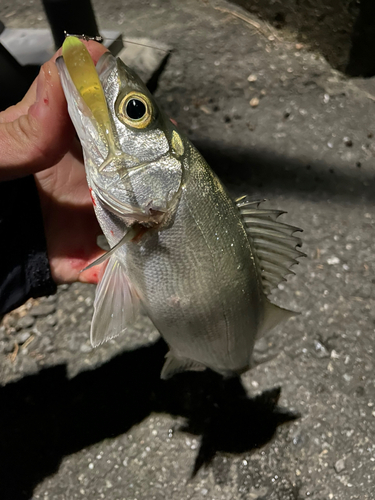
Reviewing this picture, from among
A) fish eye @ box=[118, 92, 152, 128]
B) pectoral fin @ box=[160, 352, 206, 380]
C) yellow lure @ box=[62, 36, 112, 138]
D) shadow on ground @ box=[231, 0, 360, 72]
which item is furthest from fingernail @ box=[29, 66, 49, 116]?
shadow on ground @ box=[231, 0, 360, 72]

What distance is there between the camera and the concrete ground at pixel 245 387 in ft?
6.35

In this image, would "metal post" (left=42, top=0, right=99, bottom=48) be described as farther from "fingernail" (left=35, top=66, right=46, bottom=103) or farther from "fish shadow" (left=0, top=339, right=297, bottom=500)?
"fish shadow" (left=0, top=339, right=297, bottom=500)

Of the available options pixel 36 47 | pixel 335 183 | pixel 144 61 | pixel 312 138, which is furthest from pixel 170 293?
pixel 36 47

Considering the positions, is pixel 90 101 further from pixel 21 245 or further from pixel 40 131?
pixel 21 245

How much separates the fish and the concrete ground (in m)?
0.67

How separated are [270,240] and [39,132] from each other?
892 mm

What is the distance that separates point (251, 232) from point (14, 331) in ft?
5.38

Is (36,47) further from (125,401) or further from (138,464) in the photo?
(138,464)

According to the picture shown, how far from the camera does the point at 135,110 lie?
1.15 metres

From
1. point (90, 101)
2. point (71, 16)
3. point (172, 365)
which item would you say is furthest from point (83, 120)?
point (71, 16)

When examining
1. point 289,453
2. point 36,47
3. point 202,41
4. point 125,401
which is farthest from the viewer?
point 202,41

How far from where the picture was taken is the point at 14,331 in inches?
90.4

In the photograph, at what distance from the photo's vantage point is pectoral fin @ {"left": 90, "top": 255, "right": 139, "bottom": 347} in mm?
1393

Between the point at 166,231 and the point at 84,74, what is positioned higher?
the point at 84,74
